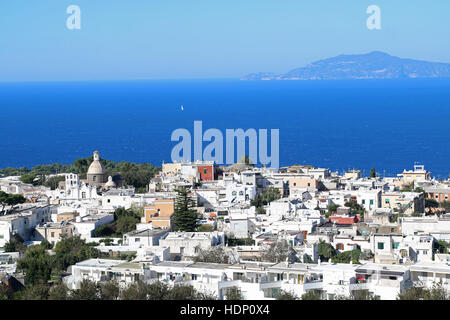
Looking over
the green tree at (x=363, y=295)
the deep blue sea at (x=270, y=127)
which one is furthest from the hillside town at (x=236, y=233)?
the deep blue sea at (x=270, y=127)

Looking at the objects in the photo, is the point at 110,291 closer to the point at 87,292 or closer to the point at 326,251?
the point at 87,292

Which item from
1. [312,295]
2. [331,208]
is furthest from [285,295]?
[331,208]

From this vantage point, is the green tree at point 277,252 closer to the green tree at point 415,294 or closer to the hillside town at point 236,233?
the hillside town at point 236,233

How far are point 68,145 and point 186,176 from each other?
32811 mm

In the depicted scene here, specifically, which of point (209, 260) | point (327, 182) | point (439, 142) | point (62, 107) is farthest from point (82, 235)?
point (62, 107)

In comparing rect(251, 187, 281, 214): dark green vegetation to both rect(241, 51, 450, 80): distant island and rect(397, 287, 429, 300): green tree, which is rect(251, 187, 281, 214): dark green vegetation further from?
rect(241, 51, 450, 80): distant island

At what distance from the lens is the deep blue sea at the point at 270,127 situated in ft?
154

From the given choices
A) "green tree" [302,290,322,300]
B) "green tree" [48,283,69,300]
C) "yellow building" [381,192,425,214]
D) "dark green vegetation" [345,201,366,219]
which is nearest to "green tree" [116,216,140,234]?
"dark green vegetation" [345,201,366,219]

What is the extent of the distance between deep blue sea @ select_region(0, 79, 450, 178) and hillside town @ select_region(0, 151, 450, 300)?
14.3 m

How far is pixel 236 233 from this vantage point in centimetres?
1878

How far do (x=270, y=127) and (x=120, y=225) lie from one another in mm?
44745
